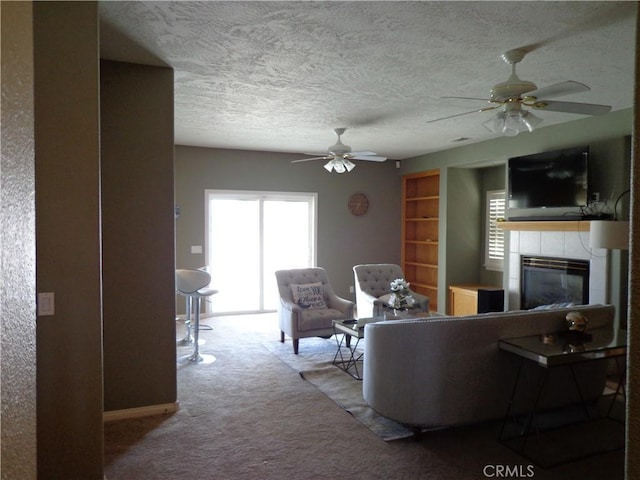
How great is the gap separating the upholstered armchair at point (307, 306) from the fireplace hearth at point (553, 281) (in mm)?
2347

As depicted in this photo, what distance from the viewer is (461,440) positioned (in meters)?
3.23

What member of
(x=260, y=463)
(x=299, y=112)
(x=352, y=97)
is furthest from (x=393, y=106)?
(x=260, y=463)

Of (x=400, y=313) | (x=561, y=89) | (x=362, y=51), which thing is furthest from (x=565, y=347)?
(x=362, y=51)

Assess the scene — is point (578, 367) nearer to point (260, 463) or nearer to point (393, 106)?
point (260, 463)

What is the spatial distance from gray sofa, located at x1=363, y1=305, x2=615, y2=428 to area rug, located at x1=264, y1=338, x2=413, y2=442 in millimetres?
222

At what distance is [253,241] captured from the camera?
25.7ft

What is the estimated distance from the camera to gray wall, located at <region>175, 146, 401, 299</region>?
7309 millimetres

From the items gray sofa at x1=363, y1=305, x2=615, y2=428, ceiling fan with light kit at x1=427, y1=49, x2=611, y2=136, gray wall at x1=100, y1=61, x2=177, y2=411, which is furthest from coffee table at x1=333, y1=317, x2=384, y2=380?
ceiling fan with light kit at x1=427, y1=49, x2=611, y2=136

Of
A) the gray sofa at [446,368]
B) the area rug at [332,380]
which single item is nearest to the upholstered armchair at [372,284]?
the area rug at [332,380]

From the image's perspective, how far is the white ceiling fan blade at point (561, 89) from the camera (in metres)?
2.84

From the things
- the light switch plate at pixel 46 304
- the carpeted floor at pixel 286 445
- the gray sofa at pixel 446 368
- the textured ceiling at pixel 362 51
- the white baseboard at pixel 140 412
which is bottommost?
the carpeted floor at pixel 286 445

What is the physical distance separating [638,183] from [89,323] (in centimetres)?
242

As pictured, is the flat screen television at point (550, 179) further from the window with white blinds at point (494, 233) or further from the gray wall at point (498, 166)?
the window with white blinds at point (494, 233)

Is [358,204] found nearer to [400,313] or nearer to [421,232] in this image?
[421,232]
